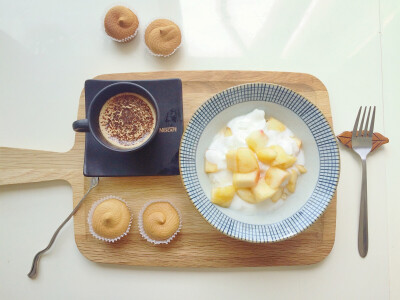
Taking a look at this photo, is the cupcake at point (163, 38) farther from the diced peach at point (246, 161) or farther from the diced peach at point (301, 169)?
the diced peach at point (301, 169)

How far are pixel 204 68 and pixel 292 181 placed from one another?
0.64m

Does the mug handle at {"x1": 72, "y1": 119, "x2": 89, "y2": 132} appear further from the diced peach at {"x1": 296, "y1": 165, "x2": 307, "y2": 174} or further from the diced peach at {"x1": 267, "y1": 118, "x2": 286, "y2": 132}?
the diced peach at {"x1": 296, "y1": 165, "x2": 307, "y2": 174}

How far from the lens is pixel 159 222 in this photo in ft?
4.31

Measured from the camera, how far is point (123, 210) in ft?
4.45

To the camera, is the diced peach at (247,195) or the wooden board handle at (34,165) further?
the wooden board handle at (34,165)

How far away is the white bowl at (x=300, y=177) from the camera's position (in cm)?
125

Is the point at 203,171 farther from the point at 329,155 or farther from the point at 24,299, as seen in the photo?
the point at 24,299

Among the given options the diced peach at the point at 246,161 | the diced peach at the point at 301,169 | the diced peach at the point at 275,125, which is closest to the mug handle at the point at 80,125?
the diced peach at the point at 246,161

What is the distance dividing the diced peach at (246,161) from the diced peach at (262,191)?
69mm

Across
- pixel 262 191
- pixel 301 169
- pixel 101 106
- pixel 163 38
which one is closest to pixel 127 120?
pixel 101 106

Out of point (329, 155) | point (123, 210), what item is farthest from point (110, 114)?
point (329, 155)

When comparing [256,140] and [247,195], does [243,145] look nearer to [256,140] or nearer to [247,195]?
[256,140]

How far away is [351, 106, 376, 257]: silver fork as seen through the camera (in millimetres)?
1430

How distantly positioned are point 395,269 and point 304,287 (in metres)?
0.41
